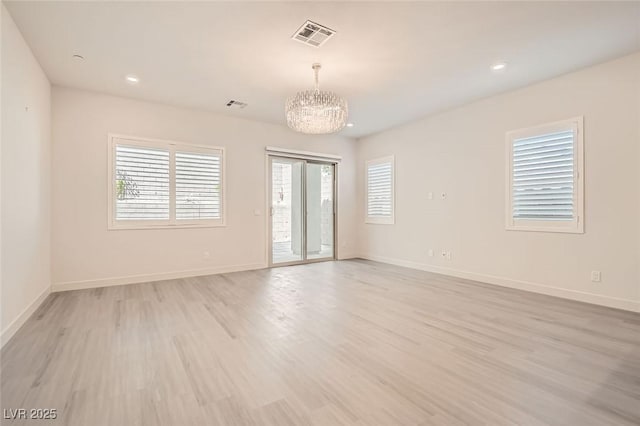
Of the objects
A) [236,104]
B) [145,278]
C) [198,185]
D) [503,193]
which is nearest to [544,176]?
[503,193]

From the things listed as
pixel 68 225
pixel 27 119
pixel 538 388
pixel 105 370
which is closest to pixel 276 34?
pixel 27 119

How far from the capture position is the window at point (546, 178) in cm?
373

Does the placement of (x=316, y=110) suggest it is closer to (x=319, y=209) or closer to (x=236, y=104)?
(x=236, y=104)

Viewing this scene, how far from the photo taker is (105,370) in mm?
2094

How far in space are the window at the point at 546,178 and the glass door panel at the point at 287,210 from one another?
12.8ft

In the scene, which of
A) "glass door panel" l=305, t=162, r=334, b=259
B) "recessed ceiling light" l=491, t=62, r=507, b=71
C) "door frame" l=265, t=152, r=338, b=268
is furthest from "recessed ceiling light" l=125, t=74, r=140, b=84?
"recessed ceiling light" l=491, t=62, r=507, b=71

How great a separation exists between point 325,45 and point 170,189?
3.50 meters

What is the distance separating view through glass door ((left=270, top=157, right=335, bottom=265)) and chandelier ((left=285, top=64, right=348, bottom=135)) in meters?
2.43

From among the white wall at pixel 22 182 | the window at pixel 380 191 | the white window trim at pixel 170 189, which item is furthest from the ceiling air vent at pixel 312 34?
the window at pixel 380 191

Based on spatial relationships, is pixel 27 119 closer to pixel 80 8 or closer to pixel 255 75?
pixel 80 8

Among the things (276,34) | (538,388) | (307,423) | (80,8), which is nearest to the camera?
(307,423)

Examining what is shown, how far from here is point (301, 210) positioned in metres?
6.43

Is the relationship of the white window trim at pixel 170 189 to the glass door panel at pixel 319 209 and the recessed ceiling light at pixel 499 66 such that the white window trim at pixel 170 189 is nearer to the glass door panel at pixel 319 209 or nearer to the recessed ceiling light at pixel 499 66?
the glass door panel at pixel 319 209

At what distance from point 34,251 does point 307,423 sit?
3.84 m
